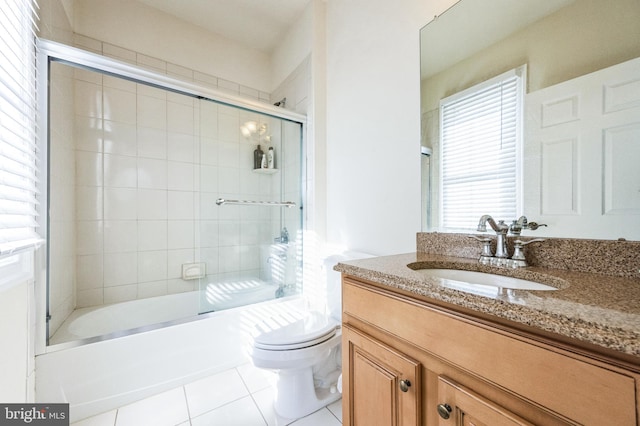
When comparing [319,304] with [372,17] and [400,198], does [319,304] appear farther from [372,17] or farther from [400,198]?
[372,17]

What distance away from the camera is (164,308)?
1946 millimetres

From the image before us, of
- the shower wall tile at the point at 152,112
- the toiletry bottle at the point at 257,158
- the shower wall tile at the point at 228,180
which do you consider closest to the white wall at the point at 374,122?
the toiletry bottle at the point at 257,158

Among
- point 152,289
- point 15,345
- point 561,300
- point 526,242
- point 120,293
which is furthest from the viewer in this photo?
point 152,289

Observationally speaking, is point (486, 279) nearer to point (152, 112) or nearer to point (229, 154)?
point (229, 154)

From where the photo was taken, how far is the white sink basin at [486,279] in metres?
0.73

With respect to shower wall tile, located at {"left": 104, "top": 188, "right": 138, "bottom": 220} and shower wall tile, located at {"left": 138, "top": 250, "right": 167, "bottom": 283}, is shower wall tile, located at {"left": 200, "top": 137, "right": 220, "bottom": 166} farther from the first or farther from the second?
shower wall tile, located at {"left": 138, "top": 250, "right": 167, "bottom": 283}

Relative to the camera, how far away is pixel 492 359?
18.8 inches

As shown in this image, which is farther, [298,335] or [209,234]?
[209,234]

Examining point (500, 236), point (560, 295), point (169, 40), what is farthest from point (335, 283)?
point (169, 40)

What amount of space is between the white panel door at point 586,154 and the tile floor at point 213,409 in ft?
4.30

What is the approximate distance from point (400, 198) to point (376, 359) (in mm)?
841

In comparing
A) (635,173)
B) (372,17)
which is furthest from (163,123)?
(635,173)

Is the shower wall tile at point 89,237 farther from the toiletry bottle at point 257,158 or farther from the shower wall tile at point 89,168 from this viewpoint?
the toiletry bottle at point 257,158

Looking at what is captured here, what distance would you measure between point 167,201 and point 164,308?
864 millimetres
